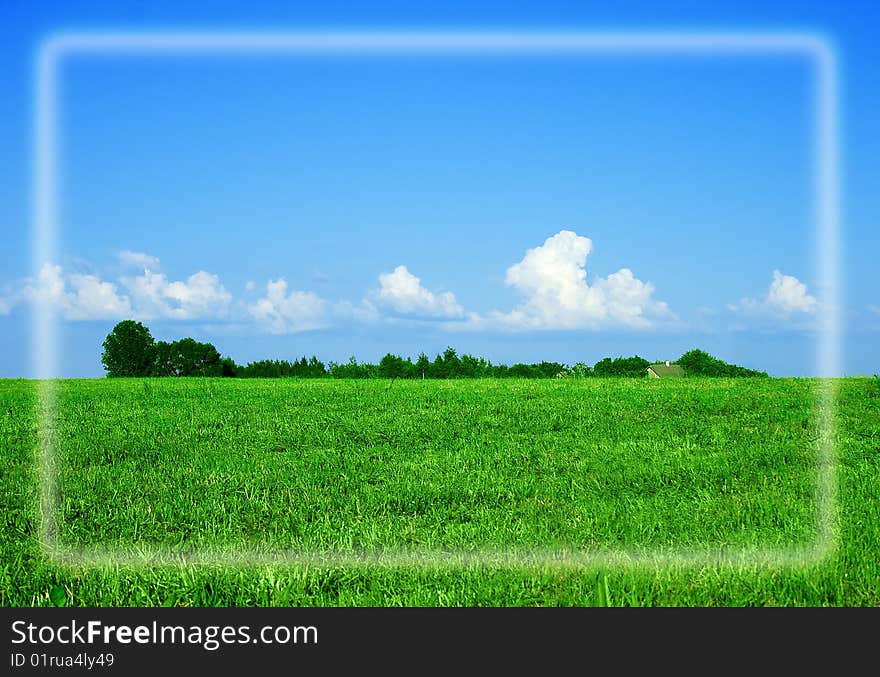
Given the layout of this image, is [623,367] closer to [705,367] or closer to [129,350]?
[705,367]

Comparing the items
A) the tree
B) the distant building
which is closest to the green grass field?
the tree

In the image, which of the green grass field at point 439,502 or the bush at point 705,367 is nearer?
the green grass field at point 439,502

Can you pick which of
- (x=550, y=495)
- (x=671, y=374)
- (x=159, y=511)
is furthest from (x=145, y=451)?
(x=671, y=374)

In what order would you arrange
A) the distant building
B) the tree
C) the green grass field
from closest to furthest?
1. the green grass field
2. the tree
3. the distant building

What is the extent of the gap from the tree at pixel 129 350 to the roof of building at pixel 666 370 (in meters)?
8.05

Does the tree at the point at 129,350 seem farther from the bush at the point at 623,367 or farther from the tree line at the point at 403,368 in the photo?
the bush at the point at 623,367

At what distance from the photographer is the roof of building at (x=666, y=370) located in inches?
518

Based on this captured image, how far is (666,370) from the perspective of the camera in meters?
Answer: 13.4

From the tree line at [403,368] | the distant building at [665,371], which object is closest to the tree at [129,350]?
the tree line at [403,368]

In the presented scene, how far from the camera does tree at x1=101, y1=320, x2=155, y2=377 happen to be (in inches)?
413

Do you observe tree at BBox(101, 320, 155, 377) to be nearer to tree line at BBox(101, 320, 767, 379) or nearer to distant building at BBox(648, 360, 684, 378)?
tree line at BBox(101, 320, 767, 379)

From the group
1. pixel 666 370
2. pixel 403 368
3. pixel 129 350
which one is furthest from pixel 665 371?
pixel 129 350

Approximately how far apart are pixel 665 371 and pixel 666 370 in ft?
0.09

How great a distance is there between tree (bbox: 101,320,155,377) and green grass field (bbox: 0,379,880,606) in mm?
Answer: 1154
